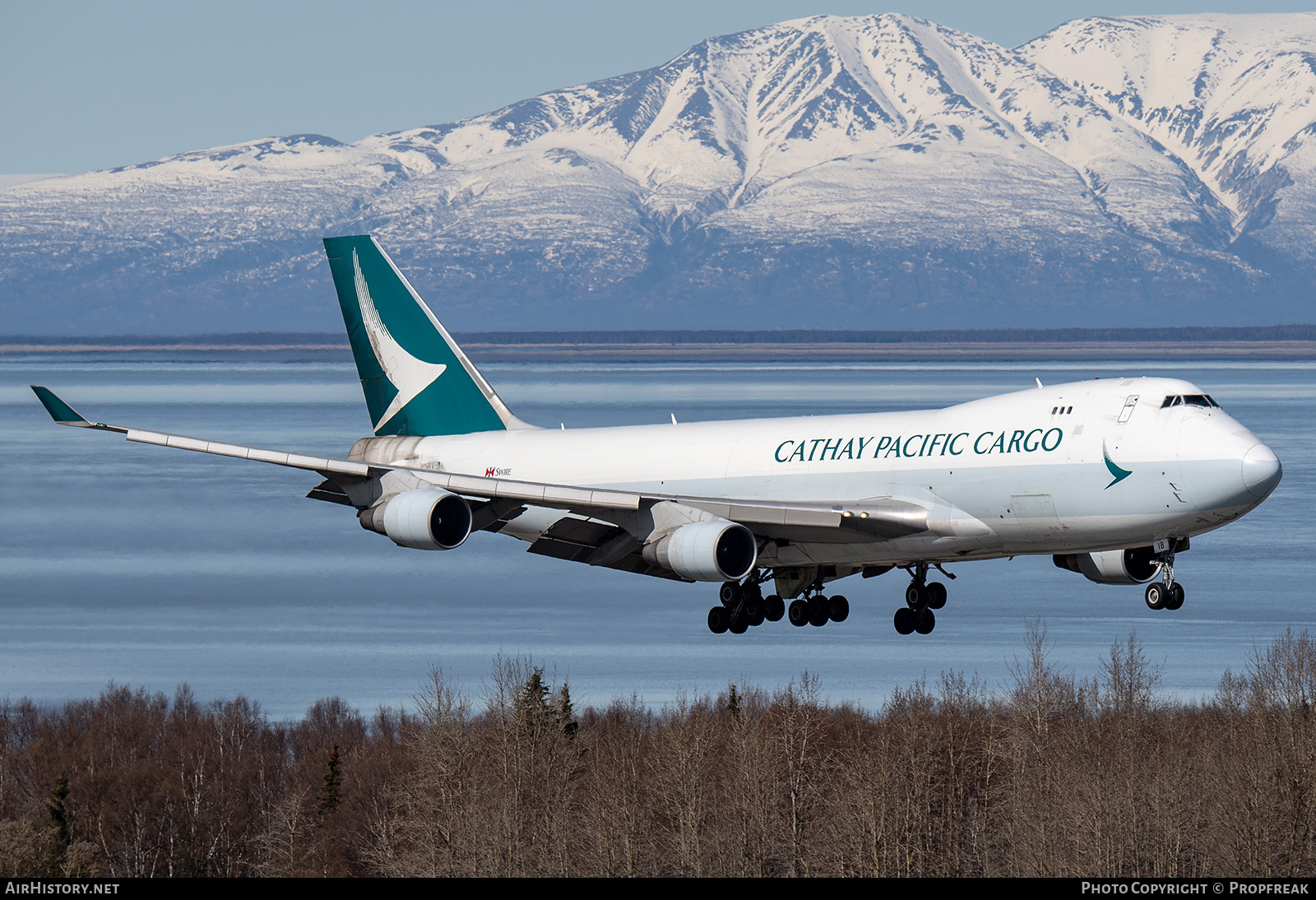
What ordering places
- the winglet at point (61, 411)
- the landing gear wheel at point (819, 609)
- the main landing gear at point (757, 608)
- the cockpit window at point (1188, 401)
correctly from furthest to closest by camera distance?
1. the landing gear wheel at point (819, 609)
2. the main landing gear at point (757, 608)
3. the winglet at point (61, 411)
4. the cockpit window at point (1188, 401)

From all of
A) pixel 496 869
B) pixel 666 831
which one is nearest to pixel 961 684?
pixel 666 831

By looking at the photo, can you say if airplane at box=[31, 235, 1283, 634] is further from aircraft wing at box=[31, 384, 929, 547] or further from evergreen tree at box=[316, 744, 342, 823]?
evergreen tree at box=[316, 744, 342, 823]

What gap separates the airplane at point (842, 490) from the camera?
49594 mm

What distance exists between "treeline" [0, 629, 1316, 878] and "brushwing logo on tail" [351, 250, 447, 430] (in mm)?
70019

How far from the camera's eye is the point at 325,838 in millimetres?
155625

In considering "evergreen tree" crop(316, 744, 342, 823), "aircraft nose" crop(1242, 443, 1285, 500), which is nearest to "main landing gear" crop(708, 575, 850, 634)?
"aircraft nose" crop(1242, 443, 1285, 500)

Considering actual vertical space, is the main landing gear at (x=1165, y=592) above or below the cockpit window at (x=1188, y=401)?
below

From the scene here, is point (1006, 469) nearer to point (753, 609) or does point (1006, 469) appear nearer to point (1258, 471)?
point (1258, 471)

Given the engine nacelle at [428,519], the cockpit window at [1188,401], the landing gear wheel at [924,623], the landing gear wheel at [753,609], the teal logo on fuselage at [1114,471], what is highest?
the cockpit window at [1188,401]

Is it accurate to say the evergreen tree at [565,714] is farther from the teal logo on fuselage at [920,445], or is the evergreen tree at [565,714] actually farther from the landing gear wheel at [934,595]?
the teal logo on fuselage at [920,445]

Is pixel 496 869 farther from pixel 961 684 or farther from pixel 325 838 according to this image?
→ pixel 961 684

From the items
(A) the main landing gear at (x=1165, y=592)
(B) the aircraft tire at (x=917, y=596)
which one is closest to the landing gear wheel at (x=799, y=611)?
(B) the aircraft tire at (x=917, y=596)

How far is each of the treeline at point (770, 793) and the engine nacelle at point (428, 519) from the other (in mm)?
79740

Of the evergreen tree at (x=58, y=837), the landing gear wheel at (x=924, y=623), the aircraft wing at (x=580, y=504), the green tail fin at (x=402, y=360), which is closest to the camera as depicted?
the aircraft wing at (x=580, y=504)
